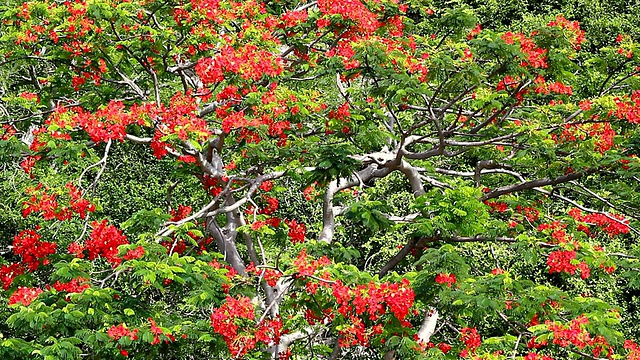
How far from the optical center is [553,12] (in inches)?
563

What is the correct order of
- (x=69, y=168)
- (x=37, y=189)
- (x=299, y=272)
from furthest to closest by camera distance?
(x=69, y=168)
(x=37, y=189)
(x=299, y=272)

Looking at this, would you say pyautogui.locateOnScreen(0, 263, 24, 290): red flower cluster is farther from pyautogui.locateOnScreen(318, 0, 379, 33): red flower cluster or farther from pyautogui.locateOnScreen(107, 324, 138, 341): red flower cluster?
pyautogui.locateOnScreen(318, 0, 379, 33): red flower cluster

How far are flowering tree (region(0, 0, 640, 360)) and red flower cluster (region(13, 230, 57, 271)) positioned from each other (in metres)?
0.02

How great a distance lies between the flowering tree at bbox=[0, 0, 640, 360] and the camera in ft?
17.3

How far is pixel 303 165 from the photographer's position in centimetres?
615

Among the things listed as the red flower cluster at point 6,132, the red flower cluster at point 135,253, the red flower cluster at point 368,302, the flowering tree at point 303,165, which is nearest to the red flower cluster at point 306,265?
the flowering tree at point 303,165

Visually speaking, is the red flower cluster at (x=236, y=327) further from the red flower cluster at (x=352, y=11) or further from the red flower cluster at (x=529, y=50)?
the red flower cluster at (x=529, y=50)

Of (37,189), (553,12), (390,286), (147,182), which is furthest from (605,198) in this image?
(553,12)

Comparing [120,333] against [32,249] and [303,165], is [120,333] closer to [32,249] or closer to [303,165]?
[32,249]

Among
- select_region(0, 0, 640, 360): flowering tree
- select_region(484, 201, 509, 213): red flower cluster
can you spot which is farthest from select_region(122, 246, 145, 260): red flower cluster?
select_region(484, 201, 509, 213): red flower cluster

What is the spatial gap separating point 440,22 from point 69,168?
23.9ft

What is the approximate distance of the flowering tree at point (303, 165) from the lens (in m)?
5.29

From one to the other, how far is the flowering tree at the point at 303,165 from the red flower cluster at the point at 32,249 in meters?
0.02

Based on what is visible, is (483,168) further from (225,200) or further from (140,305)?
(140,305)
